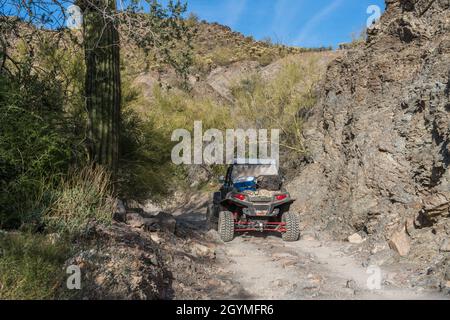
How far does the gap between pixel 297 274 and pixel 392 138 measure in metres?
4.71

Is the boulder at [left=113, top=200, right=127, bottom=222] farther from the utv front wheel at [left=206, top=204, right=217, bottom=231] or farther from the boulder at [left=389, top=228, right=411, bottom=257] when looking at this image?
the boulder at [left=389, top=228, right=411, bottom=257]

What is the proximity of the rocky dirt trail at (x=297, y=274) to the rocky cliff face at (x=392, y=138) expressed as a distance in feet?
2.94

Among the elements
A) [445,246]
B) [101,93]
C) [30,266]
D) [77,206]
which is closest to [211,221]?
[101,93]

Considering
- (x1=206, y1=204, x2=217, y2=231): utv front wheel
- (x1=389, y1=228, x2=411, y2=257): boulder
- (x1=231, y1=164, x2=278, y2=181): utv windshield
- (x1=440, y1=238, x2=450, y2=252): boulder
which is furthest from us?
(x1=206, y1=204, x2=217, y2=231): utv front wheel

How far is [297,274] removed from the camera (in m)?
5.88

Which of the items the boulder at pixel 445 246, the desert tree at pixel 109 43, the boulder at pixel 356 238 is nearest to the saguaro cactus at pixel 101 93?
the desert tree at pixel 109 43

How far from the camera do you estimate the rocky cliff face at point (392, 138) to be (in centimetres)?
764

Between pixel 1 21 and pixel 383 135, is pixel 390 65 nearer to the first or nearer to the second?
pixel 383 135

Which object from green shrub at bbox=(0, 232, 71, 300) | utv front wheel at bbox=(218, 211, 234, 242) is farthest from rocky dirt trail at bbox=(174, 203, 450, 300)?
green shrub at bbox=(0, 232, 71, 300)

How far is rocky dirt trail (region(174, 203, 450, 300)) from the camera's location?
492 cm

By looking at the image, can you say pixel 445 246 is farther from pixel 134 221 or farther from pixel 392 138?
pixel 134 221

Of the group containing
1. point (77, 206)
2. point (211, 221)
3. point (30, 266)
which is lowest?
point (211, 221)

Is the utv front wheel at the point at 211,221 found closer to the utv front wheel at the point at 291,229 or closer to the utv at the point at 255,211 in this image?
the utv at the point at 255,211

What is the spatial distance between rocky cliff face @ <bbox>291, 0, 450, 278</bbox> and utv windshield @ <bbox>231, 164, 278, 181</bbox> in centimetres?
172
